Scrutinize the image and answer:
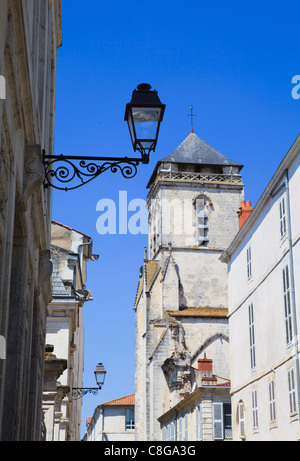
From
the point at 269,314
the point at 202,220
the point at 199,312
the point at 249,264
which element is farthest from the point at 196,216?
the point at 269,314

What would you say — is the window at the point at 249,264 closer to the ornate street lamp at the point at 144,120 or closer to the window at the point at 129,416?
the ornate street lamp at the point at 144,120

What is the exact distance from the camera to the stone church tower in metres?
49.4

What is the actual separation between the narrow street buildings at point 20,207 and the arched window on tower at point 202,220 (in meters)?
44.1

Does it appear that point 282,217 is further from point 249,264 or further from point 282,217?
point 249,264

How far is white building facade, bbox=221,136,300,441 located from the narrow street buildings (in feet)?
28.9

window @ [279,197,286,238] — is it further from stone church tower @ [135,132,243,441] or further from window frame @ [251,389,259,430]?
stone church tower @ [135,132,243,441]

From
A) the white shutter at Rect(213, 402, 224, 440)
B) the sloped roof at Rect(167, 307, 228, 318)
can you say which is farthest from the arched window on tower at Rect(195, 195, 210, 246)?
the white shutter at Rect(213, 402, 224, 440)

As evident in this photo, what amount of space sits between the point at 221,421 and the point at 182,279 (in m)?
24.9

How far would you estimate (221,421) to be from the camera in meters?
28.5

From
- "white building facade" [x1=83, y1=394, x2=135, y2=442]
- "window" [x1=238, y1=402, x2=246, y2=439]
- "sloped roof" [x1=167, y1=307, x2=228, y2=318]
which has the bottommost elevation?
"window" [x1=238, y1=402, x2=246, y2=439]

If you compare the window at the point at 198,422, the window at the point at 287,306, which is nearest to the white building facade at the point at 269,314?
the window at the point at 287,306

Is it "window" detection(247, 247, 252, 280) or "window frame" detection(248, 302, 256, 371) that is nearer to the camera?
"window frame" detection(248, 302, 256, 371)

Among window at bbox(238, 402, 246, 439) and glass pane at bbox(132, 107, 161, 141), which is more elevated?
glass pane at bbox(132, 107, 161, 141)
